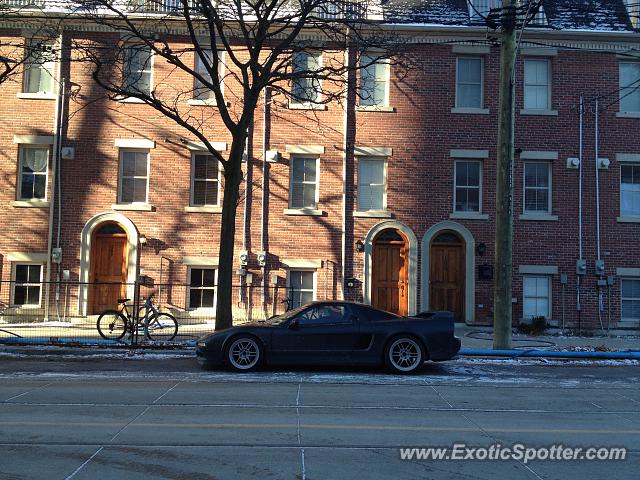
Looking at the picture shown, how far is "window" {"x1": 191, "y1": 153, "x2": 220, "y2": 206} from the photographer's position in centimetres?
1773

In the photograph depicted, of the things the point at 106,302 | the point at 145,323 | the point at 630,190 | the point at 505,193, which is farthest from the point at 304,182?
the point at 630,190

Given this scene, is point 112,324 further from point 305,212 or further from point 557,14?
point 557,14

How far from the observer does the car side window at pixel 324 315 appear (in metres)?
10.7

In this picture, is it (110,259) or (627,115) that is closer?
(110,259)

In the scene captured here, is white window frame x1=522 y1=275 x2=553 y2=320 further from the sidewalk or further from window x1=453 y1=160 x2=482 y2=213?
window x1=453 y1=160 x2=482 y2=213

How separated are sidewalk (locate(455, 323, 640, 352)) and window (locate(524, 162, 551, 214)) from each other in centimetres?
362

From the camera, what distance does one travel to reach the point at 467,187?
58.9 feet

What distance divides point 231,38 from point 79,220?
6.81 m

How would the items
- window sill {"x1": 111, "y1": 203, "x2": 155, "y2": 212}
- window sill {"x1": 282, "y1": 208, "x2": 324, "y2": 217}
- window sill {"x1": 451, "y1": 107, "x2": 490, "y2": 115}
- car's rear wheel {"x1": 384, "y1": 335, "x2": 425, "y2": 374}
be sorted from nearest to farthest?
car's rear wheel {"x1": 384, "y1": 335, "x2": 425, "y2": 374}
window sill {"x1": 111, "y1": 203, "x2": 155, "y2": 212}
window sill {"x1": 282, "y1": 208, "x2": 324, "y2": 217}
window sill {"x1": 451, "y1": 107, "x2": 490, "y2": 115}

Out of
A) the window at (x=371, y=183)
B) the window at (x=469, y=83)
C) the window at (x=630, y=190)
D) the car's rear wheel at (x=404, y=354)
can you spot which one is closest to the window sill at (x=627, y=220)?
the window at (x=630, y=190)

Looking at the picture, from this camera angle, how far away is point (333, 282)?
17.6 meters

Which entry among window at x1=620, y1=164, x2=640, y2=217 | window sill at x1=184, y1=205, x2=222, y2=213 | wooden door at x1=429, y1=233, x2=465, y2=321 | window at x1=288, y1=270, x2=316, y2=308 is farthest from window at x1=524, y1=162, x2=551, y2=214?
window sill at x1=184, y1=205, x2=222, y2=213

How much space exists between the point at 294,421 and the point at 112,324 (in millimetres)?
8523

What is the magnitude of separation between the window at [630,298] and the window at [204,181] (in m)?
12.1
